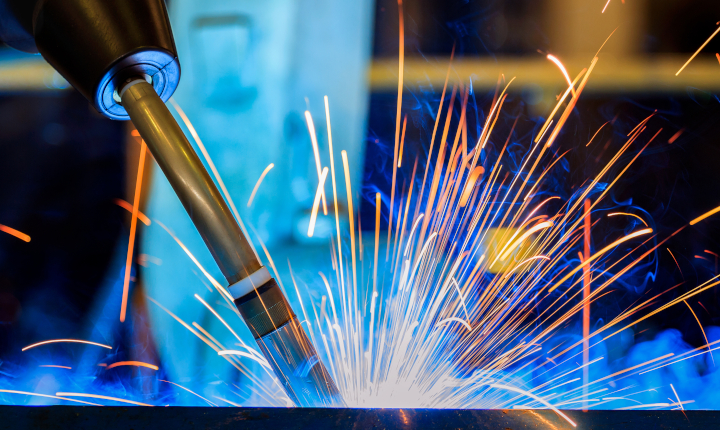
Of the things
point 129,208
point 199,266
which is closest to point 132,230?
point 129,208

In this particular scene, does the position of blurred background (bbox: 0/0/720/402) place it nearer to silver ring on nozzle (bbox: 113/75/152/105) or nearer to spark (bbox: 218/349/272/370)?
spark (bbox: 218/349/272/370)

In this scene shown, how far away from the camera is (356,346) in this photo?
1.17m

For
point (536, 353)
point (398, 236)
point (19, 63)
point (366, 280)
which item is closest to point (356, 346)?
point (366, 280)

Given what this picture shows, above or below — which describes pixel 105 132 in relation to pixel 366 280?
above

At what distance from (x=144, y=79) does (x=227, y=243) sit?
0.22 metres

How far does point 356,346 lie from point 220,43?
1.02 m

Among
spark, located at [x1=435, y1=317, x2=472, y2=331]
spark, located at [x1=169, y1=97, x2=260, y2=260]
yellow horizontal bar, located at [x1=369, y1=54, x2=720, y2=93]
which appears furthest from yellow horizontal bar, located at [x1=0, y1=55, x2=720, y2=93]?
spark, located at [x1=435, y1=317, x2=472, y2=331]

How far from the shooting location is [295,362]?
18.1 inches

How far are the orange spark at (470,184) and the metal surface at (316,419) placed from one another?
2.33 ft

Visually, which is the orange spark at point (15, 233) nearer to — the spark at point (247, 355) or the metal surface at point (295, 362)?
the spark at point (247, 355)

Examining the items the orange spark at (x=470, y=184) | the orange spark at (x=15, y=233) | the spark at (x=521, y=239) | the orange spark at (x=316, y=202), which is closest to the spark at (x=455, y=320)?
the spark at (x=521, y=239)

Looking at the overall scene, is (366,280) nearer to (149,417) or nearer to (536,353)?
(536,353)

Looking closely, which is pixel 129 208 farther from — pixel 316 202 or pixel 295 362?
pixel 295 362

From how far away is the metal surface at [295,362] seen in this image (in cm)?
45
